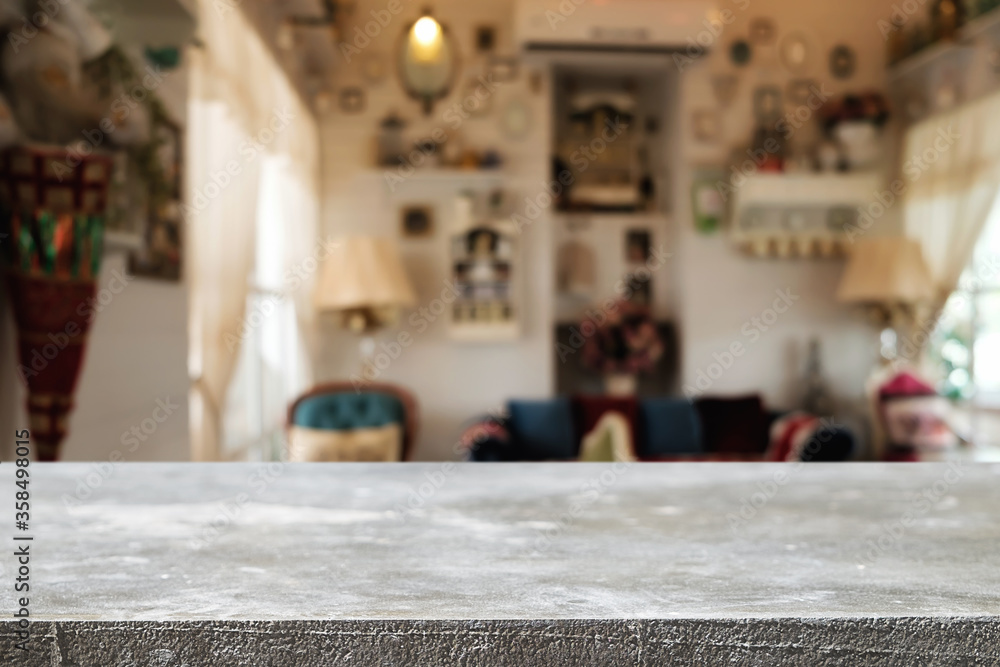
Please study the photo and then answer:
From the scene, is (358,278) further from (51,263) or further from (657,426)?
(51,263)

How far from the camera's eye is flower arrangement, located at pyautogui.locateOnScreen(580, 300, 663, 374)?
443cm

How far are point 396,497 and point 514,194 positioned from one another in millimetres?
4180

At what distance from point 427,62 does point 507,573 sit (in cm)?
155

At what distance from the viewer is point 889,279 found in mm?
4293

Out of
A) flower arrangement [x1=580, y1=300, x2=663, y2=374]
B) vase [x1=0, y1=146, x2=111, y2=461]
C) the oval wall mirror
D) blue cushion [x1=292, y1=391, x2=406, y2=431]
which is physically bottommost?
blue cushion [x1=292, y1=391, x2=406, y2=431]

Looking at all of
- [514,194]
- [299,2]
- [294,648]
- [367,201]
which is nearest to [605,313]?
[514,194]

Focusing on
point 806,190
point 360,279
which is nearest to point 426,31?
point 360,279

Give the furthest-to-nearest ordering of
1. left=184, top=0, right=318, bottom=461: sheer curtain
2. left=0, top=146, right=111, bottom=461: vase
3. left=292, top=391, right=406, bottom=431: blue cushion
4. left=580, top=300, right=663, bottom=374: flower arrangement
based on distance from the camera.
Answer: left=580, top=300, right=663, bottom=374: flower arrangement, left=292, top=391, right=406, bottom=431: blue cushion, left=184, top=0, right=318, bottom=461: sheer curtain, left=0, top=146, right=111, bottom=461: vase

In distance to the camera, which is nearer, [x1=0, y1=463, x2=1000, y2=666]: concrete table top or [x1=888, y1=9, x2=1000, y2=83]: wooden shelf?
[x1=0, y1=463, x2=1000, y2=666]: concrete table top

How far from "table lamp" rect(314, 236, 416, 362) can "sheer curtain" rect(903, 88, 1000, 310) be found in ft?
9.63

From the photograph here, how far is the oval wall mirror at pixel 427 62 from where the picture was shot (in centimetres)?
174

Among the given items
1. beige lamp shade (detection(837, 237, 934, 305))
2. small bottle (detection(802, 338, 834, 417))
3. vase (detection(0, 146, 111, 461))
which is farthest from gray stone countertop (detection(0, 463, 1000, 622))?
small bottle (detection(802, 338, 834, 417))

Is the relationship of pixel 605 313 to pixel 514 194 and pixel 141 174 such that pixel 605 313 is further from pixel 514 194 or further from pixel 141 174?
pixel 141 174

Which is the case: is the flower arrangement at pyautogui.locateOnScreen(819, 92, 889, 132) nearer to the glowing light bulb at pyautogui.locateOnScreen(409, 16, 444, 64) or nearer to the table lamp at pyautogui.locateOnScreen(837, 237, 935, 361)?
the table lamp at pyautogui.locateOnScreen(837, 237, 935, 361)
